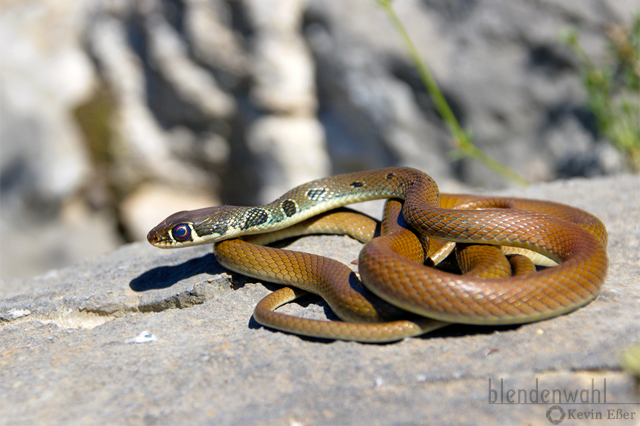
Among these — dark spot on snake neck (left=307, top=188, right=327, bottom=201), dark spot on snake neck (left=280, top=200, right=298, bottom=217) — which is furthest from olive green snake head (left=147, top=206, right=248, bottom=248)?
dark spot on snake neck (left=307, top=188, right=327, bottom=201)

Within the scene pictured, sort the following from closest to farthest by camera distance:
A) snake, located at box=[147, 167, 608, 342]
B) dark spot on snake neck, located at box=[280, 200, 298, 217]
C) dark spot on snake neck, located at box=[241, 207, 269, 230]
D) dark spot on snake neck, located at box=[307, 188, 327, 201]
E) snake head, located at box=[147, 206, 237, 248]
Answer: snake, located at box=[147, 167, 608, 342] < snake head, located at box=[147, 206, 237, 248] < dark spot on snake neck, located at box=[241, 207, 269, 230] < dark spot on snake neck, located at box=[280, 200, 298, 217] < dark spot on snake neck, located at box=[307, 188, 327, 201]

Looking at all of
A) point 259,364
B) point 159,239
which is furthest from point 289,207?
point 259,364

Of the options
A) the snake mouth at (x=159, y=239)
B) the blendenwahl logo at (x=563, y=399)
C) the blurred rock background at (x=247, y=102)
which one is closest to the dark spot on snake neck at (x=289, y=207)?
the snake mouth at (x=159, y=239)

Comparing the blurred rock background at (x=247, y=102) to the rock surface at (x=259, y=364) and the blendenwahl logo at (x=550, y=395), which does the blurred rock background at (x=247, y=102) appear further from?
the blendenwahl logo at (x=550, y=395)

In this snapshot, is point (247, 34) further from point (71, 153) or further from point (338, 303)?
point (338, 303)

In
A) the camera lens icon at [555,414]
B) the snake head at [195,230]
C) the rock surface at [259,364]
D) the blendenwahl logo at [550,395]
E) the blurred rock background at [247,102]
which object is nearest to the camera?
the camera lens icon at [555,414]

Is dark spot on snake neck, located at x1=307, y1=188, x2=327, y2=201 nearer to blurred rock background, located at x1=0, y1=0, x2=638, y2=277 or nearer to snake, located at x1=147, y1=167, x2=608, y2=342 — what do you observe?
snake, located at x1=147, y1=167, x2=608, y2=342
